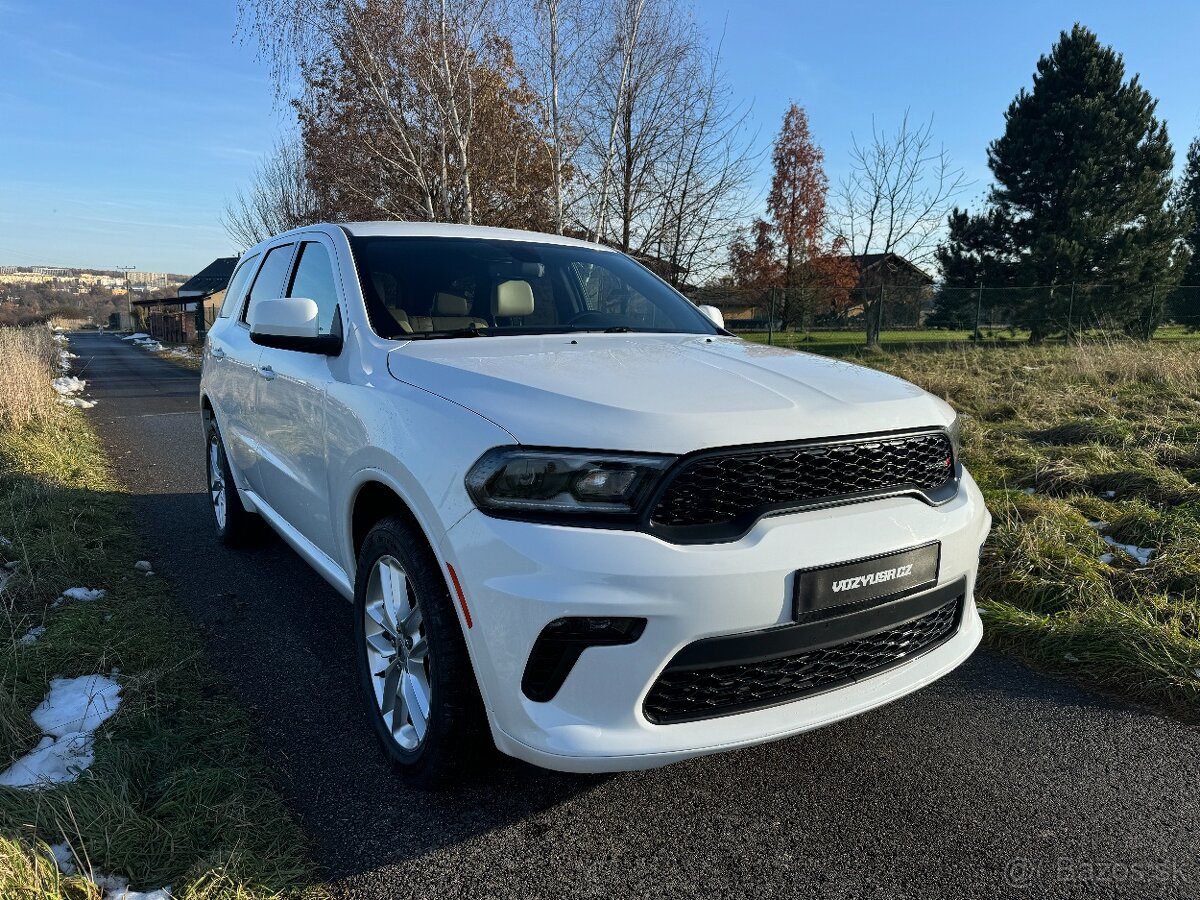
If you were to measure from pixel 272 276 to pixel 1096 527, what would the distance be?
4.94 meters

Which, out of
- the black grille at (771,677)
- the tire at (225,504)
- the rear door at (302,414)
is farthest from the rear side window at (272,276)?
the black grille at (771,677)

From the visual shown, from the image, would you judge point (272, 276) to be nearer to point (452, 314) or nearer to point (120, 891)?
point (452, 314)

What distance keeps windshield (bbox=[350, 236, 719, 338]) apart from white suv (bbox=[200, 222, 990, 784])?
184 millimetres

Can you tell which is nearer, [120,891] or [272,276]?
[120,891]

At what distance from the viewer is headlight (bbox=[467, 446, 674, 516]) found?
6.23 feet

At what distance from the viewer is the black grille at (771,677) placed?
1.93m

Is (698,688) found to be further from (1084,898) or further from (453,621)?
(1084,898)

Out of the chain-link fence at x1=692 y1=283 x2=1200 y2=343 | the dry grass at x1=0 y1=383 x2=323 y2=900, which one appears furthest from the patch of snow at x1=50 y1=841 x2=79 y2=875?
the chain-link fence at x1=692 y1=283 x2=1200 y2=343

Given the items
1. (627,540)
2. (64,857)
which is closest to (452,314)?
(627,540)

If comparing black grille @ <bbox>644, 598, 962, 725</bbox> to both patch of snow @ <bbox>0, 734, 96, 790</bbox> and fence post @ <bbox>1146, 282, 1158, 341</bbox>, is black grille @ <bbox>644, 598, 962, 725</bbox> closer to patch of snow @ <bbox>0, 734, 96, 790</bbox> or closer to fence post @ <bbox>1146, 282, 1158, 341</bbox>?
patch of snow @ <bbox>0, 734, 96, 790</bbox>

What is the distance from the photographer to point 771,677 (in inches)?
79.9

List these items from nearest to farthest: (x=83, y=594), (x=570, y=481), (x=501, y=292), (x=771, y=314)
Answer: (x=570, y=481) → (x=501, y=292) → (x=83, y=594) → (x=771, y=314)

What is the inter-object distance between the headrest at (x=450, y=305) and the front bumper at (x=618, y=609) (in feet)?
4.45

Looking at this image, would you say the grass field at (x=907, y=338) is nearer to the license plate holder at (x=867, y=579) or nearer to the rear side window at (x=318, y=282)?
the rear side window at (x=318, y=282)
